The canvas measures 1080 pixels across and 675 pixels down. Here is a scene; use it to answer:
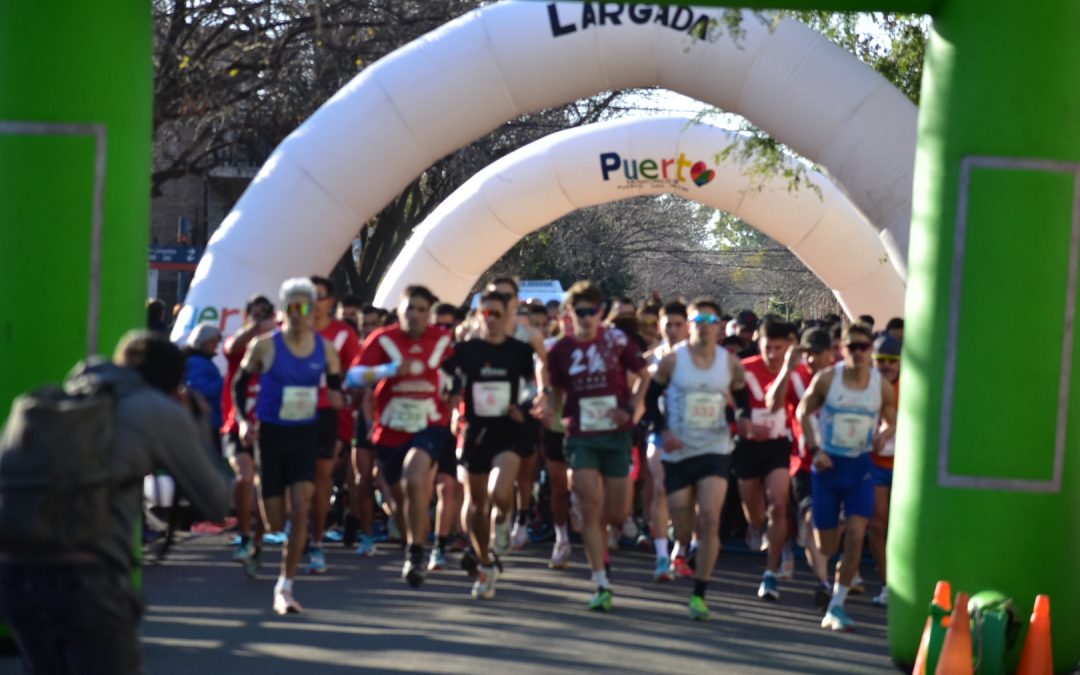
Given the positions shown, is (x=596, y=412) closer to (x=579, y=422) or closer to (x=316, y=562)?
(x=579, y=422)

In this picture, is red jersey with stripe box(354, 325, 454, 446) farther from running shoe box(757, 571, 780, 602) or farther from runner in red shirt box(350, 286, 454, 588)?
running shoe box(757, 571, 780, 602)

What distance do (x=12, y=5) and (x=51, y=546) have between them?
13.0 feet

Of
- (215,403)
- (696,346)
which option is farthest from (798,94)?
(215,403)

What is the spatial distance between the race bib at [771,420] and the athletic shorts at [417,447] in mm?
2086

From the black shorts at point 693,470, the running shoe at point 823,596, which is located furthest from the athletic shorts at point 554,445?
the running shoe at point 823,596

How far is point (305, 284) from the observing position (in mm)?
10477

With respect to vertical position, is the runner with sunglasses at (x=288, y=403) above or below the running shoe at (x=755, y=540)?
above

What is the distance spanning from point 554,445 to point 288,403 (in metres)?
3.33

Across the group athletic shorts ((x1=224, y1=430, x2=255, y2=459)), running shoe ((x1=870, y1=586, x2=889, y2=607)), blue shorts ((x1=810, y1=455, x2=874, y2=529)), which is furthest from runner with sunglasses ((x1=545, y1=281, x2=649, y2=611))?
athletic shorts ((x1=224, y1=430, x2=255, y2=459))

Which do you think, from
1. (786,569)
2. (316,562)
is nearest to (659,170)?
(786,569)

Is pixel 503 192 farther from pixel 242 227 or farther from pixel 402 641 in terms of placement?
pixel 402 641

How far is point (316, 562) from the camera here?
1188 centimetres

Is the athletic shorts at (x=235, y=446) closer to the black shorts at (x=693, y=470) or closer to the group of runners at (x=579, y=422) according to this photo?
the group of runners at (x=579, y=422)

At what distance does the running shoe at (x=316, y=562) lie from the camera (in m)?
11.9
